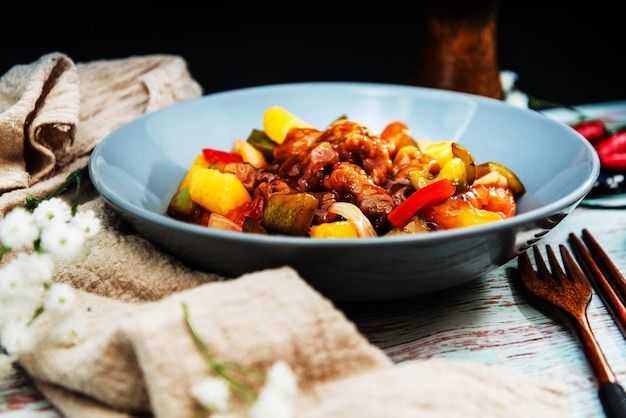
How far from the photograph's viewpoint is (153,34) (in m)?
3.78

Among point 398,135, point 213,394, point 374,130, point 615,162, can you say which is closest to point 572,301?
point 398,135

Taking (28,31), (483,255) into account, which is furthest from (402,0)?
(483,255)

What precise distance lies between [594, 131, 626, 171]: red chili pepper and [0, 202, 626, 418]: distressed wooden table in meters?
0.94

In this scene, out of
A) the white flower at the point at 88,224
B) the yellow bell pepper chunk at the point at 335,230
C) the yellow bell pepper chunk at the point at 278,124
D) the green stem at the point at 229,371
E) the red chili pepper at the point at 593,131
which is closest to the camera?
the green stem at the point at 229,371

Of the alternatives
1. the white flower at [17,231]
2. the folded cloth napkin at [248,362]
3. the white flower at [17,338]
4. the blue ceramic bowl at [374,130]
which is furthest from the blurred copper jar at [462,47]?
the white flower at [17,338]

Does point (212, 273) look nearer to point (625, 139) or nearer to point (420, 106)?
point (420, 106)

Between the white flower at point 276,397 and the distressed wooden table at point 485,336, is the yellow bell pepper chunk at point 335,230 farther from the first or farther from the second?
the white flower at point 276,397

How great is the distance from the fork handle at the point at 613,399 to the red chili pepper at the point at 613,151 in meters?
1.38

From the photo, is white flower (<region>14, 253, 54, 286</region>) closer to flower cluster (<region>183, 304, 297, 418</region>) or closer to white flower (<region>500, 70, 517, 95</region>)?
flower cluster (<region>183, 304, 297, 418</region>)

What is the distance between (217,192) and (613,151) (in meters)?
1.60

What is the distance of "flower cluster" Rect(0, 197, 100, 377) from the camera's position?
133 cm

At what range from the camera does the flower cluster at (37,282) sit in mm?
1331

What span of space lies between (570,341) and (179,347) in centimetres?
91

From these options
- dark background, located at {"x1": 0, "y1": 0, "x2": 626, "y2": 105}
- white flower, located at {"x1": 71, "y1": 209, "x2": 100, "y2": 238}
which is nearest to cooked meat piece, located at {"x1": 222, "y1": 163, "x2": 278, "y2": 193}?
white flower, located at {"x1": 71, "y1": 209, "x2": 100, "y2": 238}
